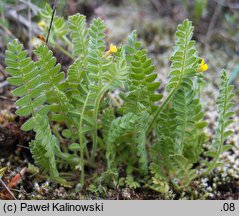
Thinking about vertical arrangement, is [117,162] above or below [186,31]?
below

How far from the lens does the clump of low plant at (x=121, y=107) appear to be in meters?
1.45

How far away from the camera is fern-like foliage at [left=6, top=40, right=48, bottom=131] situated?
1.38 m

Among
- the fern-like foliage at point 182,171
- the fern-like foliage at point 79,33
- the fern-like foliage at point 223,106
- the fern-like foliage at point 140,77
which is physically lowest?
the fern-like foliage at point 182,171

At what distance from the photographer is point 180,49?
4.83 feet

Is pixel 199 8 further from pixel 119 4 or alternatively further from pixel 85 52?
pixel 85 52

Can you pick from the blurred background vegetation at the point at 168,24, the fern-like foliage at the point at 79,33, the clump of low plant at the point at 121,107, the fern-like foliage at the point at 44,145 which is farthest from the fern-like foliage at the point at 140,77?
the blurred background vegetation at the point at 168,24

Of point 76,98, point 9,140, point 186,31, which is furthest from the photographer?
point 9,140

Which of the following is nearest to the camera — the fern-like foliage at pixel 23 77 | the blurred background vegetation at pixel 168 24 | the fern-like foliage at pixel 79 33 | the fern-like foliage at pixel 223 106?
the fern-like foliage at pixel 23 77

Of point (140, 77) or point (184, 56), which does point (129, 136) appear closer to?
point (140, 77)

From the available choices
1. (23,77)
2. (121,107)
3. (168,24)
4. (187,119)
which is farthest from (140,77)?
(168,24)

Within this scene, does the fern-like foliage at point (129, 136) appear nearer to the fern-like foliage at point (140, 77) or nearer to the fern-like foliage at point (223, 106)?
the fern-like foliage at point (140, 77)

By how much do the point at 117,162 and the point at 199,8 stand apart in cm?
151

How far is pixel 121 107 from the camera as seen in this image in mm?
1583

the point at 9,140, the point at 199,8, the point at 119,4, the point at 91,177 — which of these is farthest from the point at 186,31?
the point at 119,4
